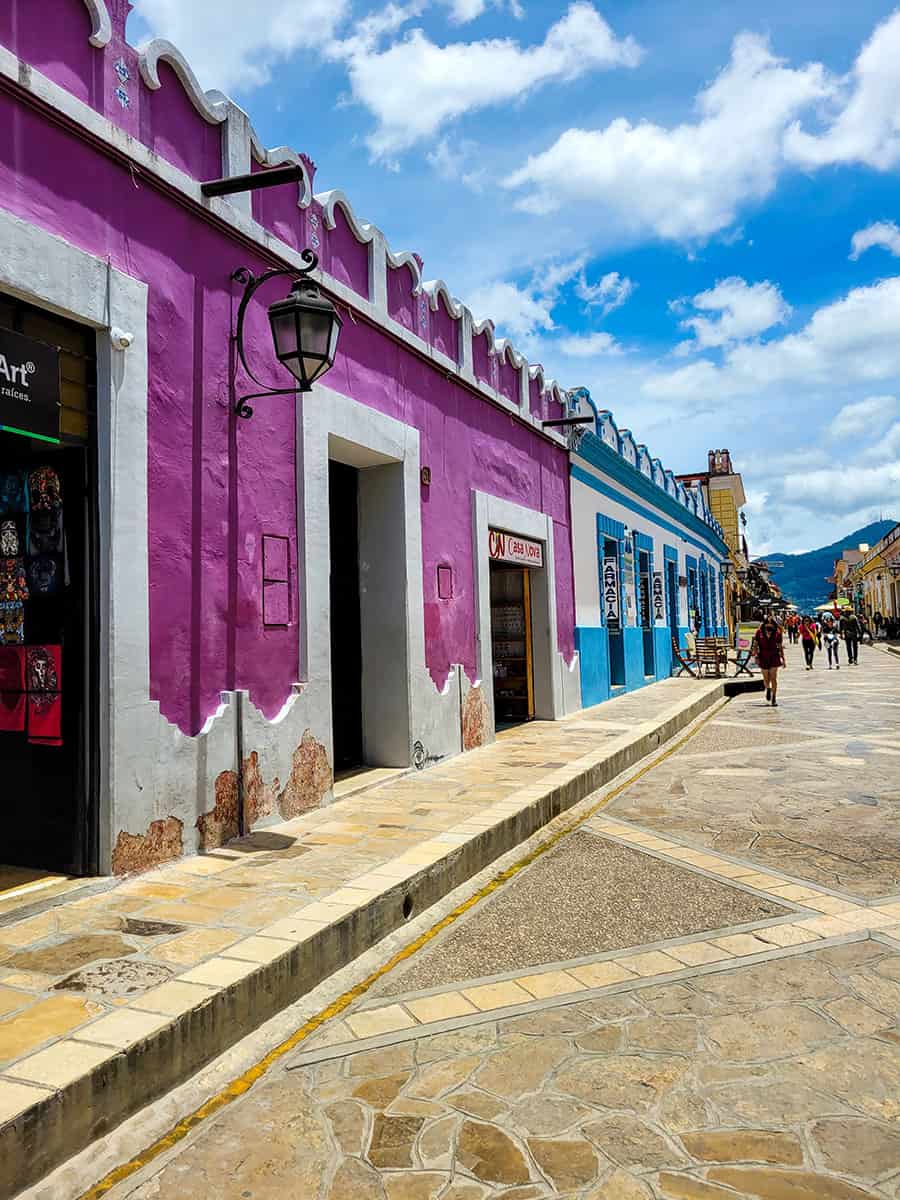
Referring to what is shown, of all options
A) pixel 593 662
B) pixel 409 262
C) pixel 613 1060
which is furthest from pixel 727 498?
pixel 613 1060

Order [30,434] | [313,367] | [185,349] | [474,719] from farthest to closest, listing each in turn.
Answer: [474,719] < [313,367] < [185,349] < [30,434]

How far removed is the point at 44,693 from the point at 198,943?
1922mm

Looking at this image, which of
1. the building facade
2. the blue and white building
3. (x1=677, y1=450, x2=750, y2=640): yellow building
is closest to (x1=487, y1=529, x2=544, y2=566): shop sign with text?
the blue and white building

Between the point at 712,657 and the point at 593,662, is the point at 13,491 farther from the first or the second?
the point at 712,657

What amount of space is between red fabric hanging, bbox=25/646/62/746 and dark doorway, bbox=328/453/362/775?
3713 mm

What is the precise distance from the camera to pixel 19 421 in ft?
14.5

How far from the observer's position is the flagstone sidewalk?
2650 millimetres

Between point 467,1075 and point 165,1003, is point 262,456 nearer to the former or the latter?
point 165,1003

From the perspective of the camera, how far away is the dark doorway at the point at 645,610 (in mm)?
18719

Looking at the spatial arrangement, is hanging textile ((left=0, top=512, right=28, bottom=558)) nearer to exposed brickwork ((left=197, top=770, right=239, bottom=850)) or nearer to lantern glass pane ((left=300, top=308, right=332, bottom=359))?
exposed brickwork ((left=197, top=770, right=239, bottom=850))

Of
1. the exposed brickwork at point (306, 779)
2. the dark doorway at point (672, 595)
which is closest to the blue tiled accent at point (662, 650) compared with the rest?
the dark doorway at point (672, 595)

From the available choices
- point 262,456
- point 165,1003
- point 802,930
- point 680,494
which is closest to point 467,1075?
point 165,1003

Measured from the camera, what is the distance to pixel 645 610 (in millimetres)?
18953

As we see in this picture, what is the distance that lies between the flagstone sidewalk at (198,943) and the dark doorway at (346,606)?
138 cm
